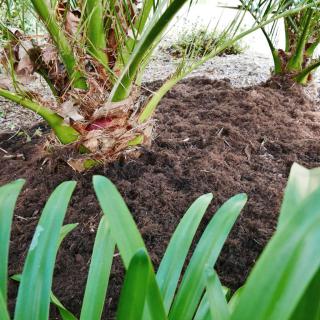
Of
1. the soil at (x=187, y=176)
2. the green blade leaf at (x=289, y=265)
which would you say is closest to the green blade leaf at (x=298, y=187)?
the green blade leaf at (x=289, y=265)

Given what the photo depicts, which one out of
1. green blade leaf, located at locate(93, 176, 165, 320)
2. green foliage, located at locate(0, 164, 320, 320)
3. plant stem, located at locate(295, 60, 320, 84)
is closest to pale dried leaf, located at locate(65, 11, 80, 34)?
green foliage, located at locate(0, 164, 320, 320)

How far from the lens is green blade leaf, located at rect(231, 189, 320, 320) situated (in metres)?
0.38

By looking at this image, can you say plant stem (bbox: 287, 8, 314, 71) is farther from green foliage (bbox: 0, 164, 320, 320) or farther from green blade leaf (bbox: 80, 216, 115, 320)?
green blade leaf (bbox: 80, 216, 115, 320)

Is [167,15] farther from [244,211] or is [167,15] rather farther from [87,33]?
[244,211]

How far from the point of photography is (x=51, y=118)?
148cm

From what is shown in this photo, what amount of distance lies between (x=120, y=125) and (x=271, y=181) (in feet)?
1.92

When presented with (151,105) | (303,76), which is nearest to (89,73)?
(151,105)

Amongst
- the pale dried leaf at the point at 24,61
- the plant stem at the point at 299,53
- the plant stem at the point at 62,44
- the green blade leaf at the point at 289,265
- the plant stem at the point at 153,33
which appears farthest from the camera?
the plant stem at the point at 299,53

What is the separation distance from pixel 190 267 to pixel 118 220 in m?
0.21

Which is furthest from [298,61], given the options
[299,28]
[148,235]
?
[148,235]

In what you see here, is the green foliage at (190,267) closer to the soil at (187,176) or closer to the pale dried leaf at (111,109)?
the soil at (187,176)

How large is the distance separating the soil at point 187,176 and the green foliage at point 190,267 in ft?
1.44

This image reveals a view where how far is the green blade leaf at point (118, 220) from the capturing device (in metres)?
0.59

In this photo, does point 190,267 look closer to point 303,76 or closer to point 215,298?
point 215,298
